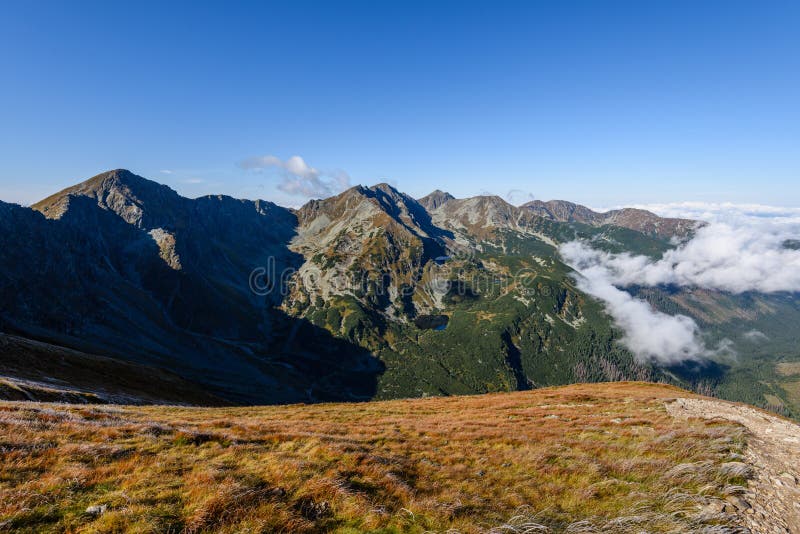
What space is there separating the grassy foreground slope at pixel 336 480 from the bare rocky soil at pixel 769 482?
0.68m

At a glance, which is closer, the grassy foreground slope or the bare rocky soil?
the grassy foreground slope

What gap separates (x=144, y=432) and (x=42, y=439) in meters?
3.79

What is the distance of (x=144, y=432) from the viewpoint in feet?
51.9

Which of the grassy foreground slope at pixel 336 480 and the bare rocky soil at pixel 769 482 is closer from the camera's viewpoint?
the grassy foreground slope at pixel 336 480

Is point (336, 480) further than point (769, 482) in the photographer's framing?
No

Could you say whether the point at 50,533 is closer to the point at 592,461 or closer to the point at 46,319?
the point at 592,461

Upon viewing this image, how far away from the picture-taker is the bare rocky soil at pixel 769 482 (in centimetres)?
1103

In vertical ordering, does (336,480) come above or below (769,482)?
above

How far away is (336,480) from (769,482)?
17468mm

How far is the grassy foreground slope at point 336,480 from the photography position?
28.2ft

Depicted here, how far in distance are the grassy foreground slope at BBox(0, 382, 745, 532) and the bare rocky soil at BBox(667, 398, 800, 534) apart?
680 mm

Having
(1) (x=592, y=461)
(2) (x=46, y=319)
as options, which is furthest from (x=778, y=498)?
(2) (x=46, y=319)

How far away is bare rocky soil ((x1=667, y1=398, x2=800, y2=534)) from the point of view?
36.2 feet

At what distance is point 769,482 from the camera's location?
44.8ft
